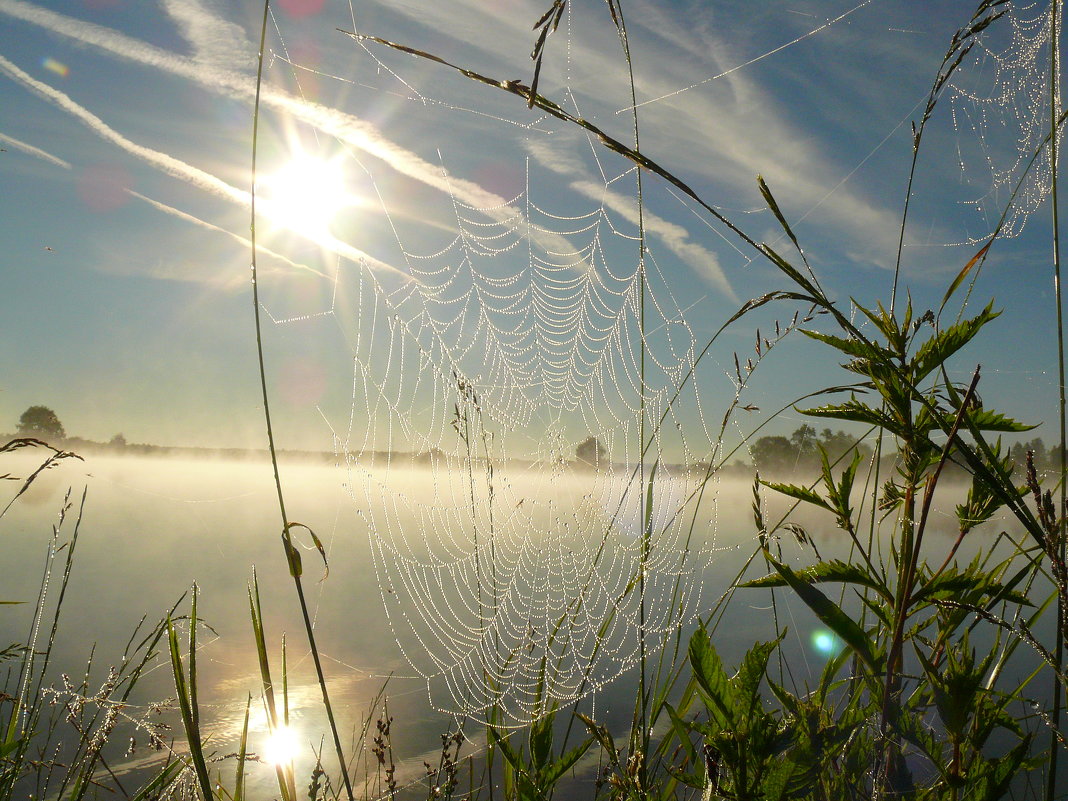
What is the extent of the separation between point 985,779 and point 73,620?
48.9 ft

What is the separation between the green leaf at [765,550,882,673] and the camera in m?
0.79

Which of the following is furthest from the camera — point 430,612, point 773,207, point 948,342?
point 430,612

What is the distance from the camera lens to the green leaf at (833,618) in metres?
0.79

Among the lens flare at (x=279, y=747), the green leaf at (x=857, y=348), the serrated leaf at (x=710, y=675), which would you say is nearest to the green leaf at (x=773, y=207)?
the green leaf at (x=857, y=348)

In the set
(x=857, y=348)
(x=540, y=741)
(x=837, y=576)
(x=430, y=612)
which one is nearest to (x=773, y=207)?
(x=857, y=348)

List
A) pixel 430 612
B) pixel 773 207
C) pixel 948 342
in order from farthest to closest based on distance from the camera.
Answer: pixel 430 612, pixel 948 342, pixel 773 207

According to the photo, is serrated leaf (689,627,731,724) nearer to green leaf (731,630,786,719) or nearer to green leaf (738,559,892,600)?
green leaf (731,630,786,719)

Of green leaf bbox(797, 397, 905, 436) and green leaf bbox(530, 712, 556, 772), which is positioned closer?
green leaf bbox(797, 397, 905, 436)

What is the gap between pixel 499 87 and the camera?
27.9 inches

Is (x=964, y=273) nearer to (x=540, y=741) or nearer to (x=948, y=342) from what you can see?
(x=948, y=342)

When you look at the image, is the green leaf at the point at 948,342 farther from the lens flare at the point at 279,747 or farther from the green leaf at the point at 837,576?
the lens flare at the point at 279,747

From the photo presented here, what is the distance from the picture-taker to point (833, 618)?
32.1 inches

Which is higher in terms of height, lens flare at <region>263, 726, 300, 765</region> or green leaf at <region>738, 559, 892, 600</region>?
green leaf at <region>738, 559, 892, 600</region>

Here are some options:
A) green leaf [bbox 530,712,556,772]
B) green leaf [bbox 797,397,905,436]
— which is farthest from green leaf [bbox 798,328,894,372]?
green leaf [bbox 530,712,556,772]
